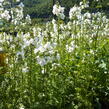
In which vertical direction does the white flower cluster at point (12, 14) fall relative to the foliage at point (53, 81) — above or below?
above

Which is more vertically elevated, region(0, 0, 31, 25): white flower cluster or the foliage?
region(0, 0, 31, 25): white flower cluster

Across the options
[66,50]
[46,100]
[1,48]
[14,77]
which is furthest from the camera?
[66,50]

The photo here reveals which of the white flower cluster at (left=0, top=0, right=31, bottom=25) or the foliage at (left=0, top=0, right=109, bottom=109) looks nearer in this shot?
the foliage at (left=0, top=0, right=109, bottom=109)

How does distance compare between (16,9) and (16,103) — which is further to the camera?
(16,9)

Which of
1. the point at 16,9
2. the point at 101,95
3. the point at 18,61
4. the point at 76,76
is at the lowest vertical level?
the point at 101,95

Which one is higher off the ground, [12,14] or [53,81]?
[12,14]

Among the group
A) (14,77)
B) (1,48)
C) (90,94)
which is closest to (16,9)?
Result: (1,48)

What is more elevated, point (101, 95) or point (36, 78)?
point (36, 78)

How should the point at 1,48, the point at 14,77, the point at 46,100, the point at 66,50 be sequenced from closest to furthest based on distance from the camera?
1. the point at 46,100
2. the point at 14,77
3. the point at 1,48
4. the point at 66,50

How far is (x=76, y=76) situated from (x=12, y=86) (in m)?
1.23

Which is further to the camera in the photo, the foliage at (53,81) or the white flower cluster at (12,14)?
the white flower cluster at (12,14)

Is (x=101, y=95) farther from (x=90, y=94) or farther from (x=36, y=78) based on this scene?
(x=36, y=78)

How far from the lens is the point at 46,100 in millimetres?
4973

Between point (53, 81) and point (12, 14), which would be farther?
point (12, 14)
